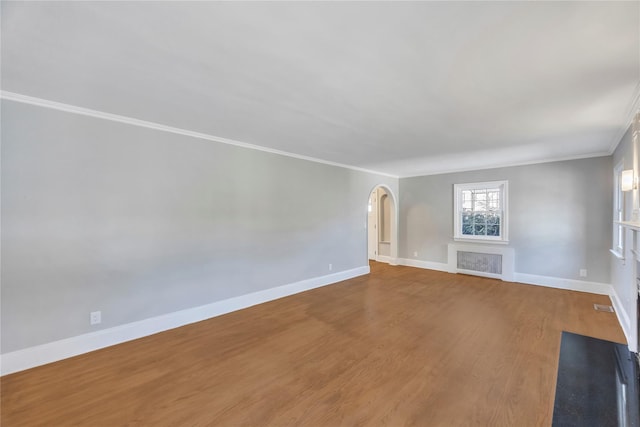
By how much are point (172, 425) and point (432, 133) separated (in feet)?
13.0

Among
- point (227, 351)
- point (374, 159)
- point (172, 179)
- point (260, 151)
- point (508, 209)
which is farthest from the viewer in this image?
point (508, 209)

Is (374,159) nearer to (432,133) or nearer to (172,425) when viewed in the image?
(432,133)

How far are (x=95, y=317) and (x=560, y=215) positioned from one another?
290 inches

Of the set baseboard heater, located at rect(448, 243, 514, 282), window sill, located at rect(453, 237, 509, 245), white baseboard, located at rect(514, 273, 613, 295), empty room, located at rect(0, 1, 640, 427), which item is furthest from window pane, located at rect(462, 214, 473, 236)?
empty room, located at rect(0, 1, 640, 427)

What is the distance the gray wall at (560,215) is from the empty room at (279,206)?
39 mm

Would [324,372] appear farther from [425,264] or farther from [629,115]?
[425,264]

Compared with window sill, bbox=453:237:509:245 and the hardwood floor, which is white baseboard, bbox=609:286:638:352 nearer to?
the hardwood floor

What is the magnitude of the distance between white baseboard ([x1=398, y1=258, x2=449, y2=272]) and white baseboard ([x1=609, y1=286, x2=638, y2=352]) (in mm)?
2827

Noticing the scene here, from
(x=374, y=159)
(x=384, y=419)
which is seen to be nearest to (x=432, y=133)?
(x=374, y=159)

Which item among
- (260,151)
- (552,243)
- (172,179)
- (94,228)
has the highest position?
(260,151)

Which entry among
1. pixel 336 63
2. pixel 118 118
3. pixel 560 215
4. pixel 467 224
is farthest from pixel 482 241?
pixel 118 118

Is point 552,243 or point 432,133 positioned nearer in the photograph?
point 432,133

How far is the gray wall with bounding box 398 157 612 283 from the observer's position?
15.7ft

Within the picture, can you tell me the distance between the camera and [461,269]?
→ 6.36m
